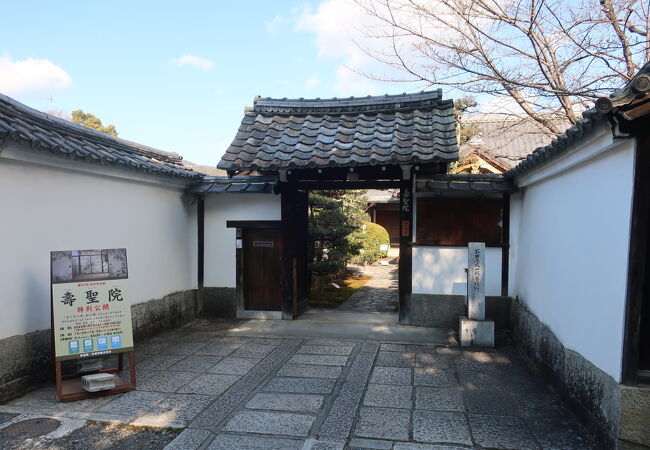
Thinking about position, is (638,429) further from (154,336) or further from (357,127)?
(154,336)

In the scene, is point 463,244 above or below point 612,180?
below

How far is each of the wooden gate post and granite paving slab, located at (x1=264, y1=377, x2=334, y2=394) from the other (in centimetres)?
348

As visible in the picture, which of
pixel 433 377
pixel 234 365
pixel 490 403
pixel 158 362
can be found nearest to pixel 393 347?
pixel 433 377

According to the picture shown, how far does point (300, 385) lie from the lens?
232 inches

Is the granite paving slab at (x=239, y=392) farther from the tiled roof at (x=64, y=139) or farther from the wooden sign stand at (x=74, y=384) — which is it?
the tiled roof at (x=64, y=139)

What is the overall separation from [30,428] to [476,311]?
6.71m

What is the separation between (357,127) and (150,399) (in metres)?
6.41

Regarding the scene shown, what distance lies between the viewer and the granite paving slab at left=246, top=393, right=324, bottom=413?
5117 millimetres

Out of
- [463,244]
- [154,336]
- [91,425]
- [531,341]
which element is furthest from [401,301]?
[91,425]

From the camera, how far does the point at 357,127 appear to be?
364 inches

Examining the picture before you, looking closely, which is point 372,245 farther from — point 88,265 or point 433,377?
point 88,265

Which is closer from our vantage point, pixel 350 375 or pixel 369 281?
pixel 350 375

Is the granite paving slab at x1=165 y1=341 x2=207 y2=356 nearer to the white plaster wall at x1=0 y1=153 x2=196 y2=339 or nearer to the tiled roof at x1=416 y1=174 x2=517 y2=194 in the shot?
the white plaster wall at x1=0 y1=153 x2=196 y2=339

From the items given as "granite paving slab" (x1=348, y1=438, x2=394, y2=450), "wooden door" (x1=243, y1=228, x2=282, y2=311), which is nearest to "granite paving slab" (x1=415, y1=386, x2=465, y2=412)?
"granite paving slab" (x1=348, y1=438, x2=394, y2=450)
